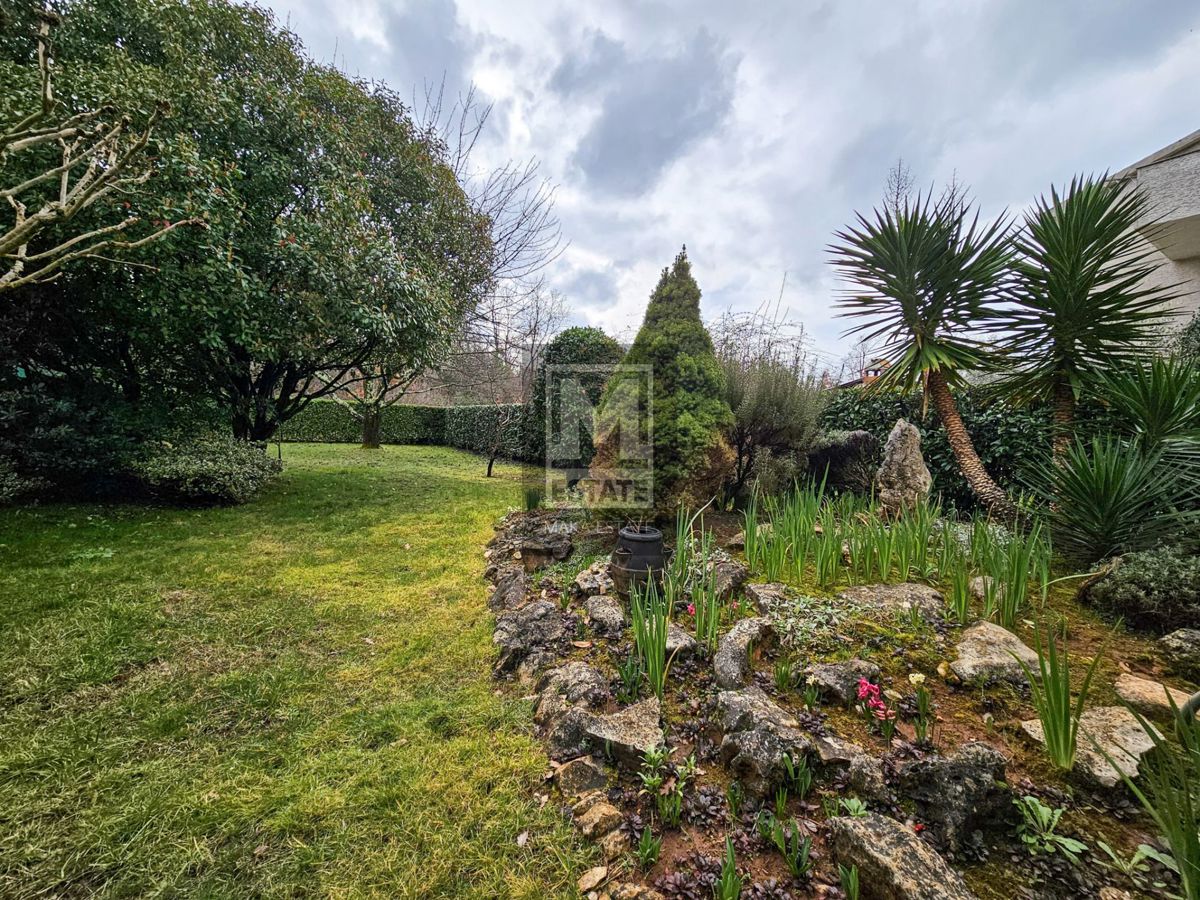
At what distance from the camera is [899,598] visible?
7.81 ft

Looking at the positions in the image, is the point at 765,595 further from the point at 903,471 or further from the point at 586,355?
the point at 586,355

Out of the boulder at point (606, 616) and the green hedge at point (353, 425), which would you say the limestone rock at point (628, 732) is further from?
the green hedge at point (353, 425)

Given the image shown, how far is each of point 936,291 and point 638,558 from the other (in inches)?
156

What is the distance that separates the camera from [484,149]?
980 cm

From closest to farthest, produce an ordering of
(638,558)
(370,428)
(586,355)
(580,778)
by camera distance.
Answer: (580,778) < (638,558) < (586,355) < (370,428)

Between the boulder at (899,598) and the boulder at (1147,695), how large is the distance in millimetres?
621

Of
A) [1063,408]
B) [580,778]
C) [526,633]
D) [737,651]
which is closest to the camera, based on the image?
[580,778]

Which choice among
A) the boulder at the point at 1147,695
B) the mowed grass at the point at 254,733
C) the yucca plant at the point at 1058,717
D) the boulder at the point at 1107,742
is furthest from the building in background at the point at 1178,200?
the mowed grass at the point at 254,733

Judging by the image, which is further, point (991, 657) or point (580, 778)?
point (991, 657)

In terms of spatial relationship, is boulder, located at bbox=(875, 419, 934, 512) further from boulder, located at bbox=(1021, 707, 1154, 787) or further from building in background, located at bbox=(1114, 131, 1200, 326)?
building in background, located at bbox=(1114, 131, 1200, 326)

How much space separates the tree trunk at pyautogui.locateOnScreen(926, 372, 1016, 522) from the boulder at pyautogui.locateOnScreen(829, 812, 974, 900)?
3.76 metres

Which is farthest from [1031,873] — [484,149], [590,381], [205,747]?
[484,149]

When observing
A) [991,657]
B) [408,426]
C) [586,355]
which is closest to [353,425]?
[408,426]

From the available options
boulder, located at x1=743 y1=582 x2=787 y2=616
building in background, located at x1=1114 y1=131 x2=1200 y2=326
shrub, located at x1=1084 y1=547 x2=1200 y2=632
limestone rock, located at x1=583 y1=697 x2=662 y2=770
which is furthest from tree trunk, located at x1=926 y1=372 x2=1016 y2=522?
building in background, located at x1=1114 y1=131 x2=1200 y2=326
